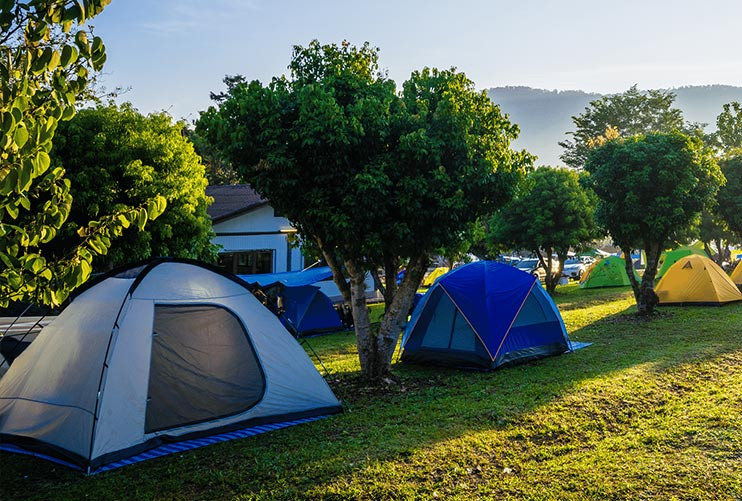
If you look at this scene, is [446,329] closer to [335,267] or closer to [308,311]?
[335,267]

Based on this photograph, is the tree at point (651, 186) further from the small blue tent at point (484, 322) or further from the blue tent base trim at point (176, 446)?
the blue tent base trim at point (176, 446)

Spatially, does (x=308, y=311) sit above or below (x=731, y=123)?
below

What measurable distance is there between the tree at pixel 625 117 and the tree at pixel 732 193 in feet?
120

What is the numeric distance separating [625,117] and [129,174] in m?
54.3

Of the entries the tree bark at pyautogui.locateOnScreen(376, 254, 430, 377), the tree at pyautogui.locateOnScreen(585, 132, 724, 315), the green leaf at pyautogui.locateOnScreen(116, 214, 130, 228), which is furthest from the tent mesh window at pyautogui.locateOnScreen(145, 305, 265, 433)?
the tree at pyautogui.locateOnScreen(585, 132, 724, 315)

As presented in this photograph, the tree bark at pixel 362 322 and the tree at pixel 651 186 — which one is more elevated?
the tree at pixel 651 186

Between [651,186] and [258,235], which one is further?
[258,235]

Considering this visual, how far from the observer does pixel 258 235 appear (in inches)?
913

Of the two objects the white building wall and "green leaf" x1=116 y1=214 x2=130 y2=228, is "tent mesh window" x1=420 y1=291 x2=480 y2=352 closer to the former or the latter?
"green leaf" x1=116 y1=214 x2=130 y2=228

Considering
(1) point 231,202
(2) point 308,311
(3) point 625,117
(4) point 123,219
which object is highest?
(3) point 625,117

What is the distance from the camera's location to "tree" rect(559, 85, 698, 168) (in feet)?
187

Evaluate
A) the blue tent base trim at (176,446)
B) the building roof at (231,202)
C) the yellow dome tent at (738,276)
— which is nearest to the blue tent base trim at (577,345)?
the blue tent base trim at (176,446)

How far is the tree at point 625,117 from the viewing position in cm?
5706

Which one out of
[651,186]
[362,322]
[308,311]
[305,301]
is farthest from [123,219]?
[651,186]
